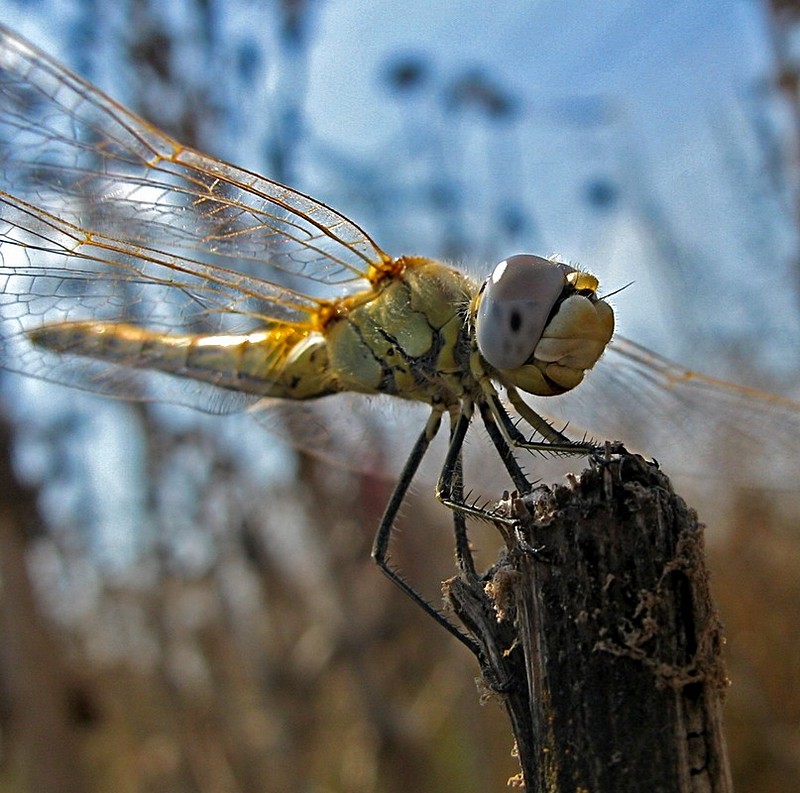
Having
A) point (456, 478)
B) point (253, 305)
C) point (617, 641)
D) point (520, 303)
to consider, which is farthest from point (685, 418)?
point (617, 641)

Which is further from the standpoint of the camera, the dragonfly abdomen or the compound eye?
the dragonfly abdomen

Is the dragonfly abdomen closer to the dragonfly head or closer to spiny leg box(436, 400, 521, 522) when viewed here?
spiny leg box(436, 400, 521, 522)

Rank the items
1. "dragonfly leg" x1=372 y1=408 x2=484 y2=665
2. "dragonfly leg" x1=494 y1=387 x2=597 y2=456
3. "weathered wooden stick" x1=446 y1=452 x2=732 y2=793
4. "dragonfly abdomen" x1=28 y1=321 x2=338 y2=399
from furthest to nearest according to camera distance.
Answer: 1. "dragonfly abdomen" x1=28 y1=321 x2=338 y2=399
2. "dragonfly leg" x1=372 y1=408 x2=484 y2=665
3. "dragonfly leg" x1=494 y1=387 x2=597 y2=456
4. "weathered wooden stick" x1=446 y1=452 x2=732 y2=793

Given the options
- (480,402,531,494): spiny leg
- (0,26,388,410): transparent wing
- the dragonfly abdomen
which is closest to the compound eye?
(480,402,531,494): spiny leg

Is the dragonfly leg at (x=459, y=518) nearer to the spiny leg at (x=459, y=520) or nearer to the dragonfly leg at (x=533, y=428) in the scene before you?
the spiny leg at (x=459, y=520)

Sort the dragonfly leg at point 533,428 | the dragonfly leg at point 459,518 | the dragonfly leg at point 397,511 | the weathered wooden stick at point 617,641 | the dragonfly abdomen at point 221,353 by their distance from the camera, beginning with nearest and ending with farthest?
the weathered wooden stick at point 617,641 → the dragonfly leg at point 533,428 → the dragonfly leg at point 459,518 → the dragonfly leg at point 397,511 → the dragonfly abdomen at point 221,353

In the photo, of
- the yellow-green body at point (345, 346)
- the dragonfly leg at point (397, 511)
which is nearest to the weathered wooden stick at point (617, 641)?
the dragonfly leg at point (397, 511)
